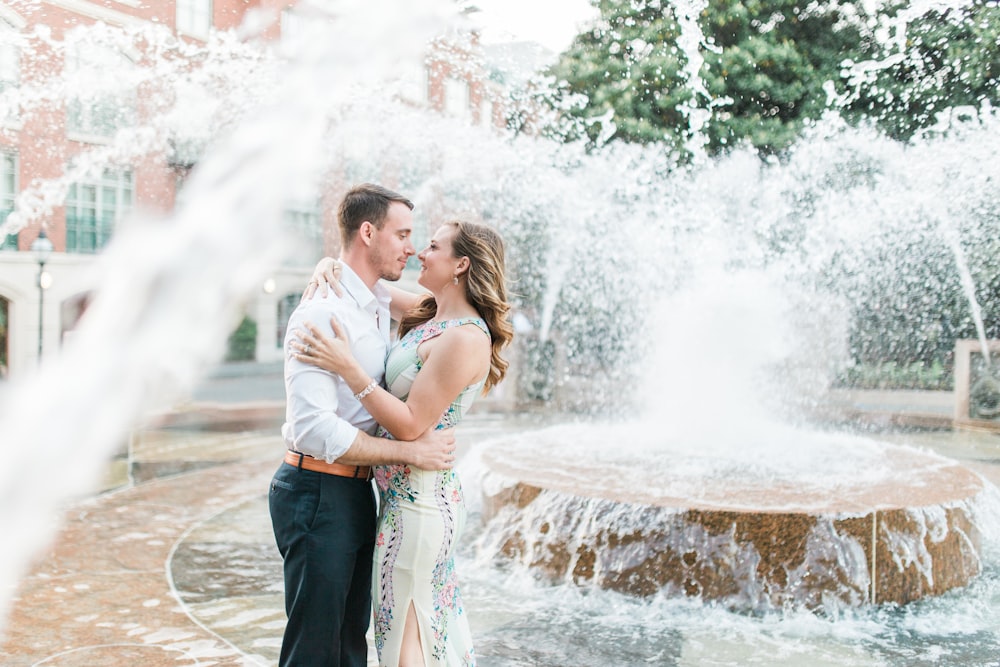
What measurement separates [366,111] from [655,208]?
15.4 feet

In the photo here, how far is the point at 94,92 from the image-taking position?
34.1 ft

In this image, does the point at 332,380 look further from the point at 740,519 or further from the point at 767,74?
the point at 767,74

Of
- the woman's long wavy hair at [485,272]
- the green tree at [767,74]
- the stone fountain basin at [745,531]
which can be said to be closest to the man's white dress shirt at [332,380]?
the woman's long wavy hair at [485,272]

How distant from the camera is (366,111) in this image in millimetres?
13492

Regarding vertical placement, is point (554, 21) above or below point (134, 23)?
above

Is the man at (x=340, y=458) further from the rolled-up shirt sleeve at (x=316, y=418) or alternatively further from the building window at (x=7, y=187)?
the building window at (x=7, y=187)

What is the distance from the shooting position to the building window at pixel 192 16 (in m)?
13.1

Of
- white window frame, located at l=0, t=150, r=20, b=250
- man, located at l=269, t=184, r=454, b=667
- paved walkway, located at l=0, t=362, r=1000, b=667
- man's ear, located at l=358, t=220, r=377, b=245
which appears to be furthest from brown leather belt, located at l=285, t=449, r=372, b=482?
white window frame, located at l=0, t=150, r=20, b=250

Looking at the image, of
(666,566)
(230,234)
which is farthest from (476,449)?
(230,234)

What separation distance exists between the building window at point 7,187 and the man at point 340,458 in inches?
390

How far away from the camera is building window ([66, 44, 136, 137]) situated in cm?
1002

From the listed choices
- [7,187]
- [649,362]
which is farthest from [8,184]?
[649,362]

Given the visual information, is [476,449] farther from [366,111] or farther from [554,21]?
[554,21]

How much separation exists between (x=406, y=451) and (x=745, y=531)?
2.22 meters
